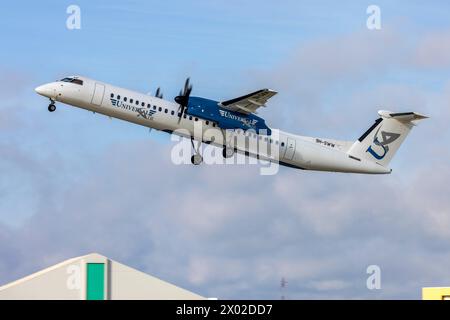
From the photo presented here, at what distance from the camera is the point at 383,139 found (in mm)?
46281

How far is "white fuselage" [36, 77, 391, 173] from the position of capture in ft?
133

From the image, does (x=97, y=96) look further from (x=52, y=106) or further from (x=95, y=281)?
(x=95, y=281)

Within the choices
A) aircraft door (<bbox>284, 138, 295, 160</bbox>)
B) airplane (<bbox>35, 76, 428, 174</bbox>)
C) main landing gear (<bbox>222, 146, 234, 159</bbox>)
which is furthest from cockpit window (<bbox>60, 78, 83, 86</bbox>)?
aircraft door (<bbox>284, 138, 295, 160</bbox>)

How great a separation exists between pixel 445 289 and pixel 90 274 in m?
15.4

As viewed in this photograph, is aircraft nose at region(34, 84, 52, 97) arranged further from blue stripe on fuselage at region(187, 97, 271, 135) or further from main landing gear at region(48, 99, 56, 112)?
blue stripe on fuselage at region(187, 97, 271, 135)

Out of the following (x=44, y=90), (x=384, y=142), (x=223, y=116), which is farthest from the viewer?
(x=384, y=142)

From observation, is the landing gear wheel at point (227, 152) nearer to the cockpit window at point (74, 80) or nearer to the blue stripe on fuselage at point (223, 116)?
the blue stripe on fuselage at point (223, 116)

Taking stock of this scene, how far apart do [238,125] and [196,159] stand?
2683mm

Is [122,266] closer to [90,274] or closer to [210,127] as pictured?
[90,274]

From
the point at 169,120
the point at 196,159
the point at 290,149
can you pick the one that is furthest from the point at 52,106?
the point at 290,149

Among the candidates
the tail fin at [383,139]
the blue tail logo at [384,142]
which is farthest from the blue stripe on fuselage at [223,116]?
the blue tail logo at [384,142]

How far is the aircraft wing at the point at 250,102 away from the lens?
41353 mm
